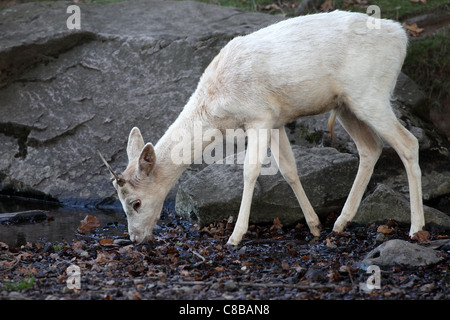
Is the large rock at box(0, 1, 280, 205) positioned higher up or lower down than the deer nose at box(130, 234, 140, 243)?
higher up

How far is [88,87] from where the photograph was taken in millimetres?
11344

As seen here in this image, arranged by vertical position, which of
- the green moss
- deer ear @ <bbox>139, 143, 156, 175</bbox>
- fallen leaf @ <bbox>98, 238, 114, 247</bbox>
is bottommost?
fallen leaf @ <bbox>98, 238, 114, 247</bbox>

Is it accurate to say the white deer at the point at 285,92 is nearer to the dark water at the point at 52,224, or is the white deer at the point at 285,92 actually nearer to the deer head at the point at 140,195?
the deer head at the point at 140,195

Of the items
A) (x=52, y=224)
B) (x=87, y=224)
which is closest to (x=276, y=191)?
(x=87, y=224)

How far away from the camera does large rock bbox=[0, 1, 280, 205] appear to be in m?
10.6

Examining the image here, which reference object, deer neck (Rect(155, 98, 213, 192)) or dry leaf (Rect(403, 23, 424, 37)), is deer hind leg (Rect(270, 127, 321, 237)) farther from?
dry leaf (Rect(403, 23, 424, 37))

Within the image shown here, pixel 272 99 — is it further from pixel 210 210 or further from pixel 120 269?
pixel 120 269

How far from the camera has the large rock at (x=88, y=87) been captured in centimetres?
1062

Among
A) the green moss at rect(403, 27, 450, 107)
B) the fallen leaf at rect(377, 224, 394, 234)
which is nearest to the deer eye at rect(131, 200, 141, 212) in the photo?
the fallen leaf at rect(377, 224, 394, 234)

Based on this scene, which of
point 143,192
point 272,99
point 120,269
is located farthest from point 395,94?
point 120,269

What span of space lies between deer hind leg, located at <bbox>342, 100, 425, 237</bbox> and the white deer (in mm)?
11

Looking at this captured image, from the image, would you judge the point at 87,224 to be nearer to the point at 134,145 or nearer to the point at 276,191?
the point at 134,145

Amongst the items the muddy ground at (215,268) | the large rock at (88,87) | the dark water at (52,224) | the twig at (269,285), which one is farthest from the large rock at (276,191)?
the twig at (269,285)

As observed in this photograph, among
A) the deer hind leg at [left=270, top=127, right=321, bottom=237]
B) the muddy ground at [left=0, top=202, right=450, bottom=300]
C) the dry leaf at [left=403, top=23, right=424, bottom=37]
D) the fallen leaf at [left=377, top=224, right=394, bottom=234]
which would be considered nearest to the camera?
the muddy ground at [left=0, top=202, right=450, bottom=300]
